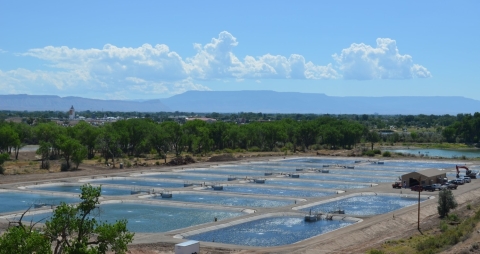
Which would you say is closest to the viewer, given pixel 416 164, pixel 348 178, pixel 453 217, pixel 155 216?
pixel 453 217

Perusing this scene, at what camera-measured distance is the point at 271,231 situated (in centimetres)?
3775

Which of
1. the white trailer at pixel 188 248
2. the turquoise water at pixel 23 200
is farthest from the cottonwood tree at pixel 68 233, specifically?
the turquoise water at pixel 23 200

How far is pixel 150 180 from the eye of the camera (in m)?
66.7

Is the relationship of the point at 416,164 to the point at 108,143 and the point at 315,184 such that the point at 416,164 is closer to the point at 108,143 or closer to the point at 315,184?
the point at 315,184

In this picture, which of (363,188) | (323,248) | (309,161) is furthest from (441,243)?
(309,161)

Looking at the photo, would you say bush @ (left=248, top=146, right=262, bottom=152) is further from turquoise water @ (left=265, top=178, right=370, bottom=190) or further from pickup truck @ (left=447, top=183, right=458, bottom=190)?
pickup truck @ (left=447, top=183, right=458, bottom=190)

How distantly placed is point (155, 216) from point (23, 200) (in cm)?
1399

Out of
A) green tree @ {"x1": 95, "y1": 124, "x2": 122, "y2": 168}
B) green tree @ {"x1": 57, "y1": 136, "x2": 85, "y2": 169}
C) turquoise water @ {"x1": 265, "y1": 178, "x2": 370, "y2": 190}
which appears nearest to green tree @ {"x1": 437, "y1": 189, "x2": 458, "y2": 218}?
turquoise water @ {"x1": 265, "y1": 178, "x2": 370, "y2": 190}

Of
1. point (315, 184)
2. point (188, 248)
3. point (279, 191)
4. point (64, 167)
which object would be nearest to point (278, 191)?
point (279, 191)

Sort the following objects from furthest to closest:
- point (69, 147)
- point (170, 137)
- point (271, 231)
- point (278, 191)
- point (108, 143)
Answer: point (170, 137)
point (108, 143)
point (69, 147)
point (278, 191)
point (271, 231)

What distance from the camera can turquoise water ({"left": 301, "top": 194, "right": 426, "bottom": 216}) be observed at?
150 ft

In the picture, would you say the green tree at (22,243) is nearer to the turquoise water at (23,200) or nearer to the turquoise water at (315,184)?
the turquoise water at (23,200)

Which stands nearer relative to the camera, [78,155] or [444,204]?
[444,204]

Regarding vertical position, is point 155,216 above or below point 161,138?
below
